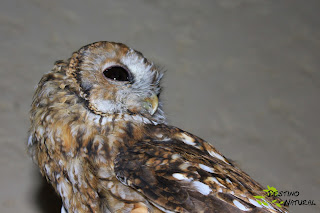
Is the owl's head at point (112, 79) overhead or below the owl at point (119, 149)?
overhead

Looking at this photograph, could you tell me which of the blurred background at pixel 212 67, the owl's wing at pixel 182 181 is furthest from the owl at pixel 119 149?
the blurred background at pixel 212 67

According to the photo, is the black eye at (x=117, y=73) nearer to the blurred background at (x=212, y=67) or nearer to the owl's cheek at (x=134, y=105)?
the owl's cheek at (x=134, y=105)

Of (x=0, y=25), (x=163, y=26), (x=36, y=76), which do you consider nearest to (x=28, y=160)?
(x=36, y=76)

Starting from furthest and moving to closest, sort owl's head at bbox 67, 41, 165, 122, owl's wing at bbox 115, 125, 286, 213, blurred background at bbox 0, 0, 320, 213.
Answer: blurred background at bbox 0, 0, 320, 213 < owl's head at bbox 67, 41, 165, 122 < owl's wing at bbox 115, 125, 286, 213

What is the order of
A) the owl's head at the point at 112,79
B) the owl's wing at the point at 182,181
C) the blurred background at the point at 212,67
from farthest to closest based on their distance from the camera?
the blurred background at the point at 212,67, the owl's head at the point at 112,79, the owl's wing at the point at 182,181

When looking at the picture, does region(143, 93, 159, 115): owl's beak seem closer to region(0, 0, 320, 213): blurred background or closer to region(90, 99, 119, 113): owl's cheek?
region(90, 99, 119, 113): owl's cheek

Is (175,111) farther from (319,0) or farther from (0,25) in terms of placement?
(319,0)

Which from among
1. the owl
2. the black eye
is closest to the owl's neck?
the owl
